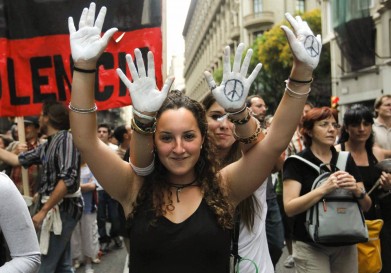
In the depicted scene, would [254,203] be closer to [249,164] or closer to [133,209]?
[249,164]

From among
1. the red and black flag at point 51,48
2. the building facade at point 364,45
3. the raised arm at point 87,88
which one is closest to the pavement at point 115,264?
the red and black flag at point 51,48

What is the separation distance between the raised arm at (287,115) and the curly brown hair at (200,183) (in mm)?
111

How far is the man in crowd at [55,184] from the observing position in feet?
13.1

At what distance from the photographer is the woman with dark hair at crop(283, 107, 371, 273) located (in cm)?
340

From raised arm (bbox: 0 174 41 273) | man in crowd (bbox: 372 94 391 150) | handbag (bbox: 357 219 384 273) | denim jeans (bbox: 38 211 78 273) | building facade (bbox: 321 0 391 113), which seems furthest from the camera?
building facade (bbox: 321 0 391 113)

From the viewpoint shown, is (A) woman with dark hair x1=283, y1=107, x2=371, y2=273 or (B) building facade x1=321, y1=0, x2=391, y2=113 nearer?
(A) woman with dark hair x1=283, y1=107, x2=371, y2=273

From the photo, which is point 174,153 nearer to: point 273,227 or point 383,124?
point 273,227

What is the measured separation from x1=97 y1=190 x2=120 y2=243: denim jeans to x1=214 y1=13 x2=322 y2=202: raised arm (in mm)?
6280

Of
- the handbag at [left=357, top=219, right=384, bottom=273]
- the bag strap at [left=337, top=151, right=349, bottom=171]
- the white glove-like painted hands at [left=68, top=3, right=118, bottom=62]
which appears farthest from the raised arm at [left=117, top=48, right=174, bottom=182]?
the handbag at [left=357, top=219, right=384, bottom=273]

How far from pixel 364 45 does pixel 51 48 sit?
21.5m

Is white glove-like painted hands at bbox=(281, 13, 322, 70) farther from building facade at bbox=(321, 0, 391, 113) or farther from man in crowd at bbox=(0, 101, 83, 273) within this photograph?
building facade at bbox=(321, 0, 391, 113)

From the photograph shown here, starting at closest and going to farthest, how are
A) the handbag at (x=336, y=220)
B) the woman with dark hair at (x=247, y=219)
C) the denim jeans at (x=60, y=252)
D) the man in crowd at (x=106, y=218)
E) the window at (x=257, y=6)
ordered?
the woman with dark hair at (x=247, y=219) < the handbag at (x=336, y=220) < the denim jeans at (x=60, y=252) < the man in crowd at (x=106, y=218) < the window at (x=257, y=6)

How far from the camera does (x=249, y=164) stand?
7.06ft

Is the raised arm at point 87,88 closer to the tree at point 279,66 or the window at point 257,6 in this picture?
the tree at point 279,66
